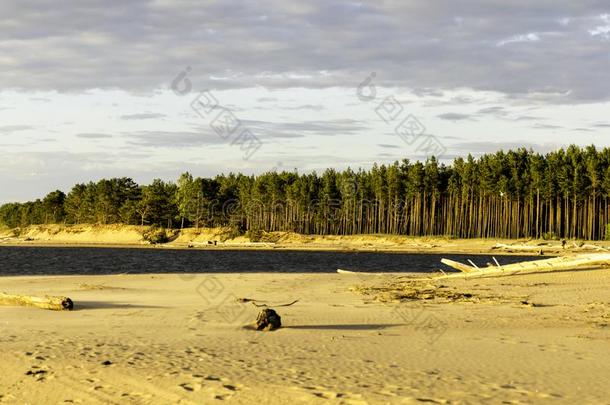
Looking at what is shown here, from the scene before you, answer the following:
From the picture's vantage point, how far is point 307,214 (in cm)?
13925

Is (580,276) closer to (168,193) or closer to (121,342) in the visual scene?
(121,342)

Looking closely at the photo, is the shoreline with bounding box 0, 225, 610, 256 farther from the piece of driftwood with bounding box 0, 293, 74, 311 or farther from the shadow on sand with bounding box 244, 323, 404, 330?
the piece of driftwood with bounding box 0, 293, 74, 311

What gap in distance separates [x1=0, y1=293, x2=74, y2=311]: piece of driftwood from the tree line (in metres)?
89.8

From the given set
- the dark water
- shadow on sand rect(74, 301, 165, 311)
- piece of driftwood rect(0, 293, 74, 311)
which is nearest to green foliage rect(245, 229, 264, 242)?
the dark water

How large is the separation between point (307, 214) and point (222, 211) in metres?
22.7

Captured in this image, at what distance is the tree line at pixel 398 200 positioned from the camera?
105 m

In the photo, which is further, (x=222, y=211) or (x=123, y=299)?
(x=222, y=211)

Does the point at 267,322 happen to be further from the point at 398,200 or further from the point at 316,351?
the point at 398,200

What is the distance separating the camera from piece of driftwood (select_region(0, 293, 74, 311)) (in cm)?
2134

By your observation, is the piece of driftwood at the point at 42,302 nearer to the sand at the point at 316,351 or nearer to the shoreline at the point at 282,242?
the sand at the point at 316,351

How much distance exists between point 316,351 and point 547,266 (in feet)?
70.0

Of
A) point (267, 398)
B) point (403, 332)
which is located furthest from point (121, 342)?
point (403, 332)

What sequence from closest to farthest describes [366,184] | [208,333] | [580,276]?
[208,333] < [580,276] < [366,184]

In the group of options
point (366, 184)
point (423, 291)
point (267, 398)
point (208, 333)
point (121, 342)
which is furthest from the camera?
point (366, 184)
